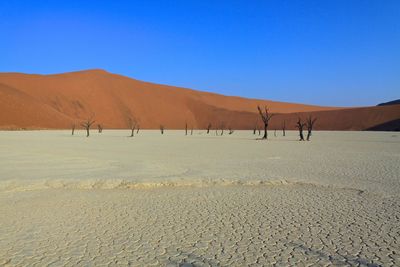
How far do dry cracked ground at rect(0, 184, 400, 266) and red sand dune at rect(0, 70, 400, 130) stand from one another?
208ft

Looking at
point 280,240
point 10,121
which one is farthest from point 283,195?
point 10,121

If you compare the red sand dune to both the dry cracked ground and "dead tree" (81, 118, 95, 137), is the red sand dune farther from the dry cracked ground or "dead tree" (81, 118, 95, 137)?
the dry cracked ground

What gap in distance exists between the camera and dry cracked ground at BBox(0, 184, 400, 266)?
4.95 meters

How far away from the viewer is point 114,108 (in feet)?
319

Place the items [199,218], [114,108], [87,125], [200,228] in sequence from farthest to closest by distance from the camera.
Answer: [114,108] → [87,125] → [199,218] → [200,228]

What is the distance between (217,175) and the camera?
1179cm

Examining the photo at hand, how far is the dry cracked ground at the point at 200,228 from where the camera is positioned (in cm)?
495

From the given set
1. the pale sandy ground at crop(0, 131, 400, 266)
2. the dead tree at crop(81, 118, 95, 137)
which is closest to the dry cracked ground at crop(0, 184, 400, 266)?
the pale sandy ground at crop(0, 131, 400, 266)

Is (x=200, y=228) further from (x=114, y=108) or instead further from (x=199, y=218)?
(x=114, y=108)

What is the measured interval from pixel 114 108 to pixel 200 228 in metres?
93.9

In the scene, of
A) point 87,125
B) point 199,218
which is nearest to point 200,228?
point 199,218

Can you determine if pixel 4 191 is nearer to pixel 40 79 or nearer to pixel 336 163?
pixel 336 163

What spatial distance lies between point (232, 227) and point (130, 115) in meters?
92.0

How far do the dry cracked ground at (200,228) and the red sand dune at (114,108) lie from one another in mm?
63268
